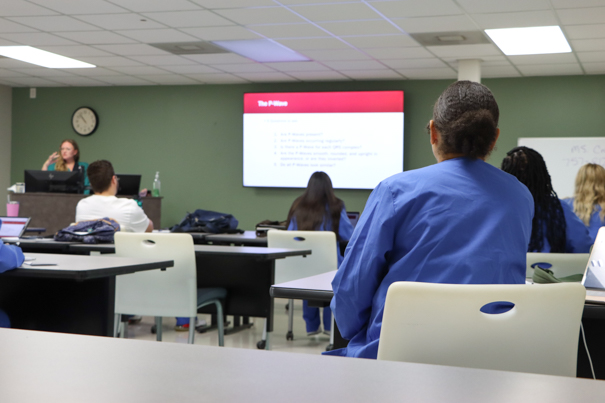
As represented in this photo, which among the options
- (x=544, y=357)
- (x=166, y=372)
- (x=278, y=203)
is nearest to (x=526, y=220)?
(x=544, y=357)

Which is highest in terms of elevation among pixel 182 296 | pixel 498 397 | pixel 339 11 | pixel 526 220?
pixel 339 11

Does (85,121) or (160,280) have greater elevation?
(85,121)

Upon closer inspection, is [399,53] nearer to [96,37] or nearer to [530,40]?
[530,40]

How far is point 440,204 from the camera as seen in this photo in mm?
1301

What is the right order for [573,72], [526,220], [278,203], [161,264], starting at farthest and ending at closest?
1. [278,203]
2. [573,72]
3. [161,264]
4. [526,220]

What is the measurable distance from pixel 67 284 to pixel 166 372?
2088mm

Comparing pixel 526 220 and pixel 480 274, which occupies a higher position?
pixel 526 220

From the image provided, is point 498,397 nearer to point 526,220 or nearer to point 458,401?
point 458,401

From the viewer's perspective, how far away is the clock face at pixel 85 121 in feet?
28.4

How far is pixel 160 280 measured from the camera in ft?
10.3

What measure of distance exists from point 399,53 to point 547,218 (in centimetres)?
368

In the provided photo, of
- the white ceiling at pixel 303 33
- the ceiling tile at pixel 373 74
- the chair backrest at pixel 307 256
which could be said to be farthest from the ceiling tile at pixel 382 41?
the chair backrest at pixel 307 256

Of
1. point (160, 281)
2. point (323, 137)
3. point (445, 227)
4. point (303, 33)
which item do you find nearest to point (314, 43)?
point (303, 33)

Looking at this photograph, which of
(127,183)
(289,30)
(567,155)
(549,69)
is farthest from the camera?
(567,155)
